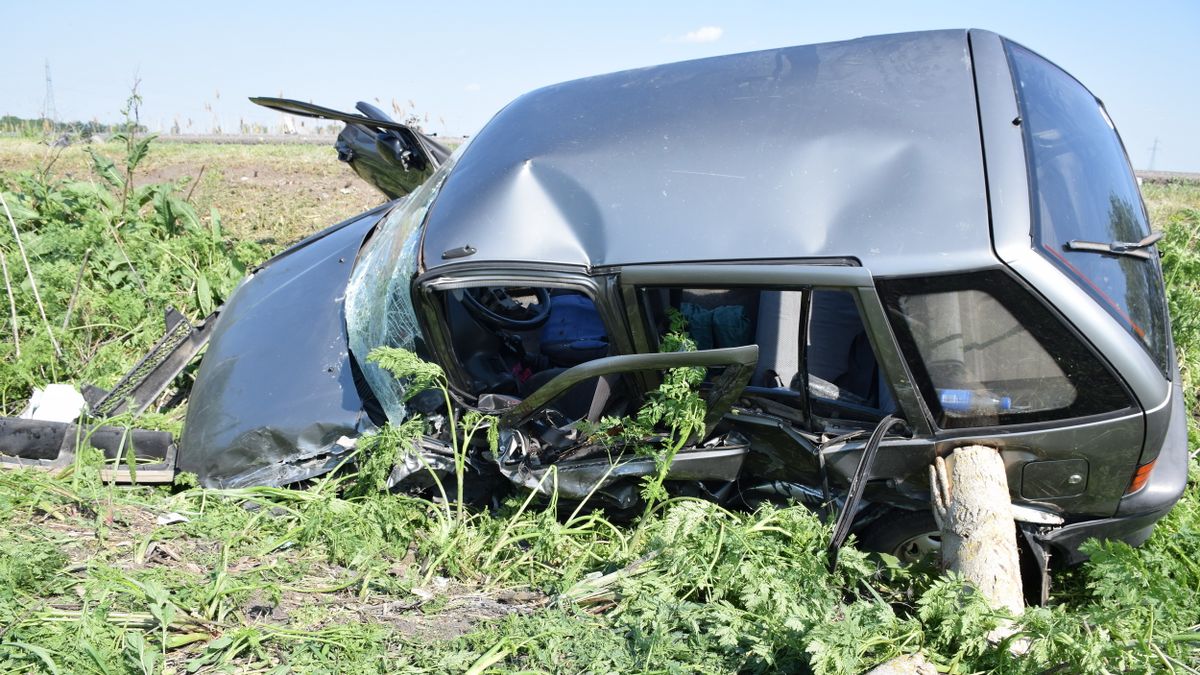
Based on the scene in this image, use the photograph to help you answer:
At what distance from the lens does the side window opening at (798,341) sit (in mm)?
2959

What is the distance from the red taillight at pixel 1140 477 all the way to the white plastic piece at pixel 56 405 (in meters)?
4.46

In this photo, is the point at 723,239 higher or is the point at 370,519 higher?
the point at 723,239

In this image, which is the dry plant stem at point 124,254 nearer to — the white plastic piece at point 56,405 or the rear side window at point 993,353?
the white plastic piece at point 56,405

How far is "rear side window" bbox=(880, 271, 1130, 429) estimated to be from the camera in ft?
8.62

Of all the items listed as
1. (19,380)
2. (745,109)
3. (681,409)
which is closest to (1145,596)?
(681,409)

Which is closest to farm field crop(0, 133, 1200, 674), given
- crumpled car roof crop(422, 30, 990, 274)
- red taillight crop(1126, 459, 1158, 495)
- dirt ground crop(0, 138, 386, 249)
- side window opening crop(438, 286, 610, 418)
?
red taillight crop(1126, 459, 1158, 495)

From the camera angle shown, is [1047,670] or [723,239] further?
[723,239]

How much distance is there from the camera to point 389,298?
3551mm

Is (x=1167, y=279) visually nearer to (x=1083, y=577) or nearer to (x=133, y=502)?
(x=1083, y=577)

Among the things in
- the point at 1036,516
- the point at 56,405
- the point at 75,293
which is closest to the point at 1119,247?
the point at 1036,516

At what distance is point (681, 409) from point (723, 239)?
0.60 m

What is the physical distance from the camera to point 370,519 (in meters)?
3.36

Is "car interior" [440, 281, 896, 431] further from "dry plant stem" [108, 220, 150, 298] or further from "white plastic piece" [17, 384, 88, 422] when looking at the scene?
"dry plant stem" [108, 220, 150, 298]

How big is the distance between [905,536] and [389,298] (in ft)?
7.35
